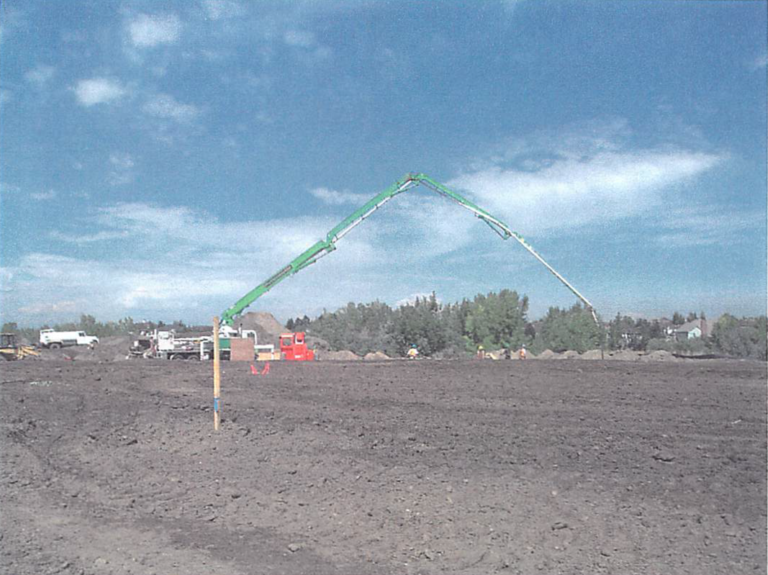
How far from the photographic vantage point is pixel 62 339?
5369 centimetres

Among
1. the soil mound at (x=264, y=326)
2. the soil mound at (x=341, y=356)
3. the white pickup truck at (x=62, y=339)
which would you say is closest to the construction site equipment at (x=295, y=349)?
the soil mound at (x=341, y=356)

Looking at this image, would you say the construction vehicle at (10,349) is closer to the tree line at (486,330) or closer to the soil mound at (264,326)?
the tree line at (486,330)

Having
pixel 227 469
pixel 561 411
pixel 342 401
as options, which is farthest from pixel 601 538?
pixel 342 401

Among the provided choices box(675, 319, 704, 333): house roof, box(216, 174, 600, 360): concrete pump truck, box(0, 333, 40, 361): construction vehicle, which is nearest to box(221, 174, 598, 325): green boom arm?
box(216, 174, 600, 360): concrete pump truck

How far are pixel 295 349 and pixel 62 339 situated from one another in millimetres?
25300

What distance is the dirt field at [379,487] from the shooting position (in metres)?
6.56

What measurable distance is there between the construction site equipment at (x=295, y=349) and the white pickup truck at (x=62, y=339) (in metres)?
21.3

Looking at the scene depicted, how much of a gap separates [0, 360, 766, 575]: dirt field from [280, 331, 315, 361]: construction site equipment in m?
24.1

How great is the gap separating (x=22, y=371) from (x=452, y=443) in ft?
62.8

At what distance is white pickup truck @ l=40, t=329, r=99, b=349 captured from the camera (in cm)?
5294

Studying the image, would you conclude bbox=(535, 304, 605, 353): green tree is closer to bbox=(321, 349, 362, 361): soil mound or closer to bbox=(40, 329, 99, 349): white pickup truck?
bbox=(321, 349, 362, 361): soil mound

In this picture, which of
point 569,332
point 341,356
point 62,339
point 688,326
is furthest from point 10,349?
point 688,326

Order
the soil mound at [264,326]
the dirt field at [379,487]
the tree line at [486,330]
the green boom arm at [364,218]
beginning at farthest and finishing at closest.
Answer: the soil mound at [264,326], the tree line at [486,330], the green boom arm at [364,218], the dirt field at [379,487]

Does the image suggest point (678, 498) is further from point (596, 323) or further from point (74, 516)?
point (596, 323)
